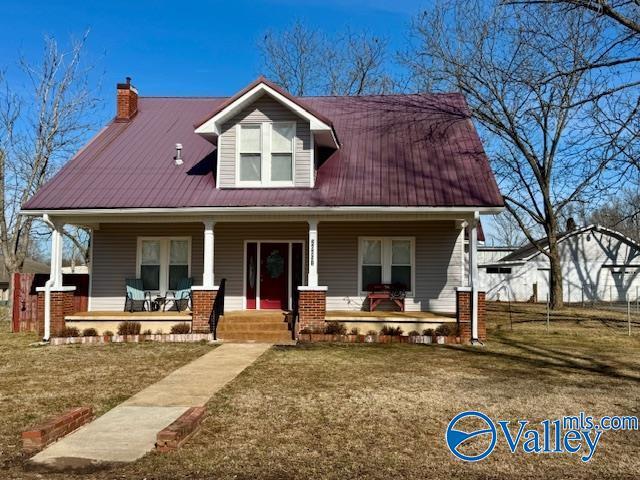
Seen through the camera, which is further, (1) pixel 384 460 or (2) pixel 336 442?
(2) pixel 336 442

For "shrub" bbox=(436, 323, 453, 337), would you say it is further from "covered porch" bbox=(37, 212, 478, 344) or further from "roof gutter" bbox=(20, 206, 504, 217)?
"roof gutter" bbox=(20, 206, 504, 217)

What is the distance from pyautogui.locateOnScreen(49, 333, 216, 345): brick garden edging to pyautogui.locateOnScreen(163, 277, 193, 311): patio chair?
2152 mm

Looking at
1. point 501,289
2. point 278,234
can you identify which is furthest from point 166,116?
point 501,289

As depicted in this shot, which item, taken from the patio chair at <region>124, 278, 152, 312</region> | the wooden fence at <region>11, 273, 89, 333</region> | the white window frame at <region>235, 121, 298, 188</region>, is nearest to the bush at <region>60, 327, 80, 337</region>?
the patio chair at <region>124, 278, 152, 312</region>

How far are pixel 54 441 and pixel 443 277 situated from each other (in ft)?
37.8

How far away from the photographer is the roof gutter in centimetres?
1311

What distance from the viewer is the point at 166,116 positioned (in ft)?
61.3

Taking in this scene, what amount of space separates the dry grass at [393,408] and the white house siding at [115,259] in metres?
6.36

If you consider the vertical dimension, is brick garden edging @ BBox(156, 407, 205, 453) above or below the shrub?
below

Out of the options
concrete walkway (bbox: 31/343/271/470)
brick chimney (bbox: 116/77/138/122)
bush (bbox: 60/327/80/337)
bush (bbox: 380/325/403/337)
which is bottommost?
concrete walkway (bbox: 31/343/271/470)

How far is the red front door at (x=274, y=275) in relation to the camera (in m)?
15.7

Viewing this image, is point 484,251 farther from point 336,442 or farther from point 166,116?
point 336,442

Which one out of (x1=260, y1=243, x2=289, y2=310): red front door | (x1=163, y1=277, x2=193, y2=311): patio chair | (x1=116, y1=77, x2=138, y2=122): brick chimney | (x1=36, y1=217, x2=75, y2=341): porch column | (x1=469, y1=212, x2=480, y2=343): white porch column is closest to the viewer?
(x1=469, y1=212, x2=480, y2=343): white porch column

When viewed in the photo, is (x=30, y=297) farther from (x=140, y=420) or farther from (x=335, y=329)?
(x=140, y=420)
